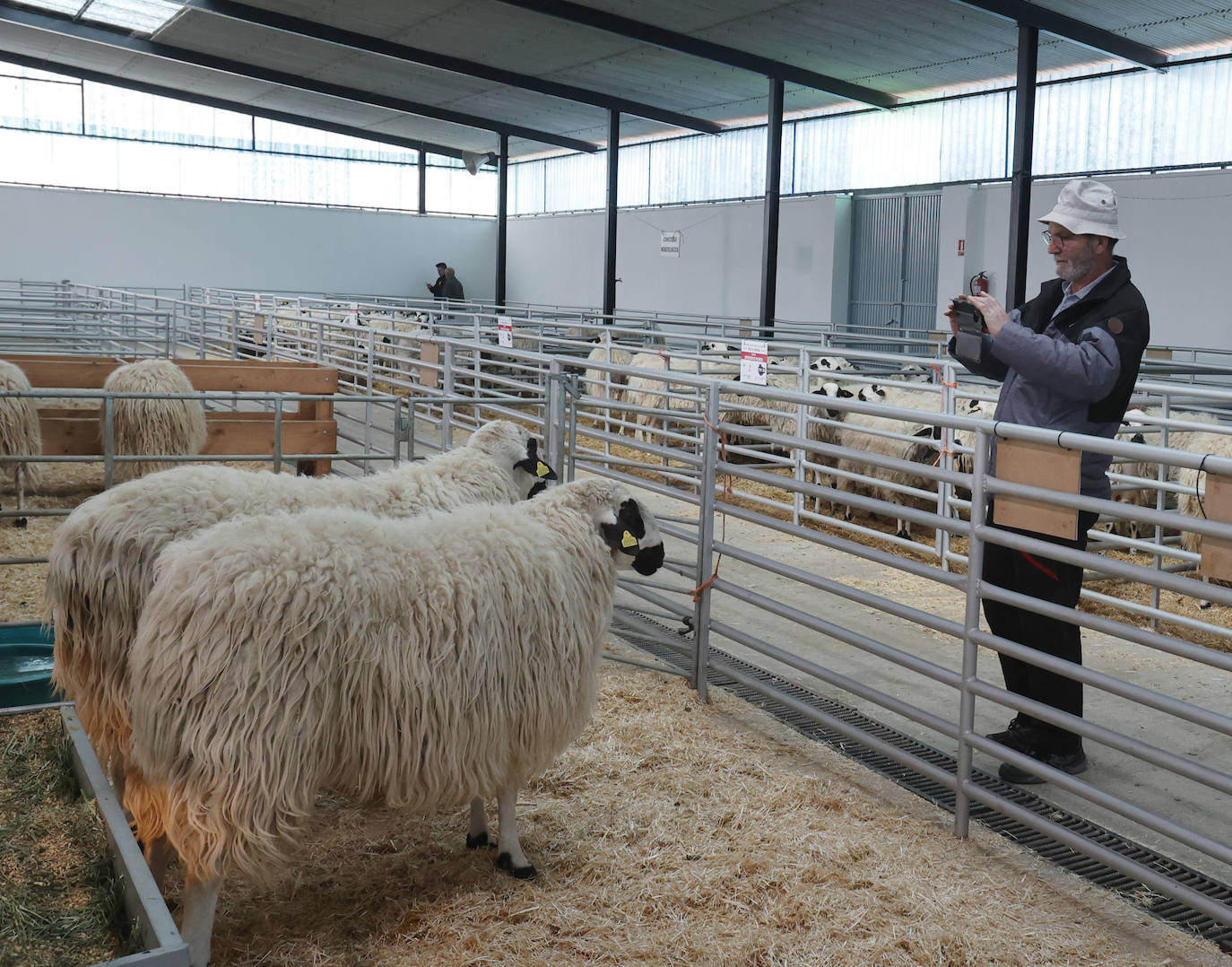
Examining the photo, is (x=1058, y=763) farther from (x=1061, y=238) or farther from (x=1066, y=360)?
(x=1061, y=238)

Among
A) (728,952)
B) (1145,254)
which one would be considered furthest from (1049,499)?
(1145,254)

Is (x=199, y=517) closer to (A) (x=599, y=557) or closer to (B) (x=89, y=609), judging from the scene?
(B) (x=89, y=609)

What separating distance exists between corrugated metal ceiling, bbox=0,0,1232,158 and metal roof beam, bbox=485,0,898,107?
0.15 metres

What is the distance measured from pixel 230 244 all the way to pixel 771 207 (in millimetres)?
15962

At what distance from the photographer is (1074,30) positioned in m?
13.1

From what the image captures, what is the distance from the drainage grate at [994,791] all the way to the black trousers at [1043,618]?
1.16 ft

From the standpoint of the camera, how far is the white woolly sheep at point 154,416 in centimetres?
785

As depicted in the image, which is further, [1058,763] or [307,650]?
[1058,763]

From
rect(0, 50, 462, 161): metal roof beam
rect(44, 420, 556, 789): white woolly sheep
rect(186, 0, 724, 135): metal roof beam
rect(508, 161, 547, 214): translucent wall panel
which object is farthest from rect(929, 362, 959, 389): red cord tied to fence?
rect(0, 50, 462, 161): metal roof beam

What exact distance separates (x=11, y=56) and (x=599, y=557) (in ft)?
89.5

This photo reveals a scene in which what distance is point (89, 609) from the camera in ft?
10.7

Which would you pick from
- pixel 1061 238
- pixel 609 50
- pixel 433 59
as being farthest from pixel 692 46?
pixel 1061 238

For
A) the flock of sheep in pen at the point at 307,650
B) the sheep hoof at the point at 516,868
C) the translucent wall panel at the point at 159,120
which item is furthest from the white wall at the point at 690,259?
the sheep hoof at the point at 516,868

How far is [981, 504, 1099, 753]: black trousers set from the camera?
3783 mm
